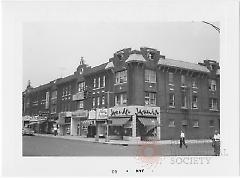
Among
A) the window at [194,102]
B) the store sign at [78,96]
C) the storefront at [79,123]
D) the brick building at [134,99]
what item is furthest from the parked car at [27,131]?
the window at [194,102]

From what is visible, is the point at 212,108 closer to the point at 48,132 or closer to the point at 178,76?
the point at 178,76

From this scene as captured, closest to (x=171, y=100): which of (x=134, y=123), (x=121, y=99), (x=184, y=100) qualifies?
(x=184, y=100)

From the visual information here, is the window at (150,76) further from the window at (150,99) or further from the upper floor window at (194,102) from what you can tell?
the upper floor window at (194,102)

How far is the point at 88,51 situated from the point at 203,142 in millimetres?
2662

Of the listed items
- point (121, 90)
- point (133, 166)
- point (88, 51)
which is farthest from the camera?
point (121, 90)

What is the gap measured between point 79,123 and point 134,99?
1.20 m

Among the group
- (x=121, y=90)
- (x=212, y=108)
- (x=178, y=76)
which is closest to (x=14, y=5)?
(x=121, y=90)

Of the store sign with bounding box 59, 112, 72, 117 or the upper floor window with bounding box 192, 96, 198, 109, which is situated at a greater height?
the upper floor window with bounding box 192, 96, 198, 109

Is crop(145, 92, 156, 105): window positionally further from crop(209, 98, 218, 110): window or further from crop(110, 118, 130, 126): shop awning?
crop(209, 98, 218, 110): window

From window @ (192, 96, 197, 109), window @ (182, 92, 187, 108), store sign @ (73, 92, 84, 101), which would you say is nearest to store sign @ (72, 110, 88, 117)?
store sign @ (73, 92, 84, 101)

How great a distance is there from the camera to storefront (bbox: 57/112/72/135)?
926 centimetres

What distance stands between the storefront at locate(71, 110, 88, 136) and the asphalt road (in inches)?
A: 29.5

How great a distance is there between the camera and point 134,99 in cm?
943

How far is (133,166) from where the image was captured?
807 cm
